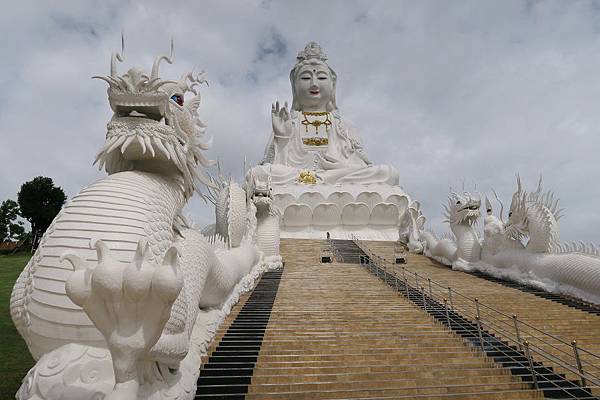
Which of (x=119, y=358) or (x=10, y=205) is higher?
(x=10, y=205)

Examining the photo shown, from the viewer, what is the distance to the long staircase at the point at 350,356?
3.63 metres

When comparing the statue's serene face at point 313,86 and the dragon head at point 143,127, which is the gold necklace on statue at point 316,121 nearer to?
the statue's serene face at point 313,86

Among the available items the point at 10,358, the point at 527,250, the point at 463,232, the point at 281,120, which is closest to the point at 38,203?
the point at 281,120

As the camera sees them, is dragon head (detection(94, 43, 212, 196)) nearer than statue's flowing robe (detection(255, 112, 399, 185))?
Yes

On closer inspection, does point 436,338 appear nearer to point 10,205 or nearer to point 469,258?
point 469,258

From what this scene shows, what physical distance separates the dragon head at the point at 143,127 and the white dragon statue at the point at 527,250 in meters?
7.93

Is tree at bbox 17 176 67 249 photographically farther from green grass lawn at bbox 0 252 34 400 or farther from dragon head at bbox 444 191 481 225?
dragon head at bbox 444 191 481 225

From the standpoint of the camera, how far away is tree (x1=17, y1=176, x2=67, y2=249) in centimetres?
2094

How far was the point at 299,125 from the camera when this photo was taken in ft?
80.2

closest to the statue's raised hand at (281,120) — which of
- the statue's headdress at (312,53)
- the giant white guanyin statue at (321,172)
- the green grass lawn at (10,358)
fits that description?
the giant white guanyin statue at (321,172)

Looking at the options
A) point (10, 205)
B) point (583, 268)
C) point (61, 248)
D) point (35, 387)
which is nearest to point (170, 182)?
point (61, 248)

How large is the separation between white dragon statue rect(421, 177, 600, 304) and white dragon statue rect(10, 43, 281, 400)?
7.31 meters

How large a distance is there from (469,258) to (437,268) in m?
1.03

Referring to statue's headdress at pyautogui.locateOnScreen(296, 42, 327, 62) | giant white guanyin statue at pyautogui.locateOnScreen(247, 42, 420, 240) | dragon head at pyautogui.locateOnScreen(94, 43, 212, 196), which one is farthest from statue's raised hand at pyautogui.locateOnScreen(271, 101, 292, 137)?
dragon head at pyautogui.locateOnScreen(94, 43, 212, 196)
